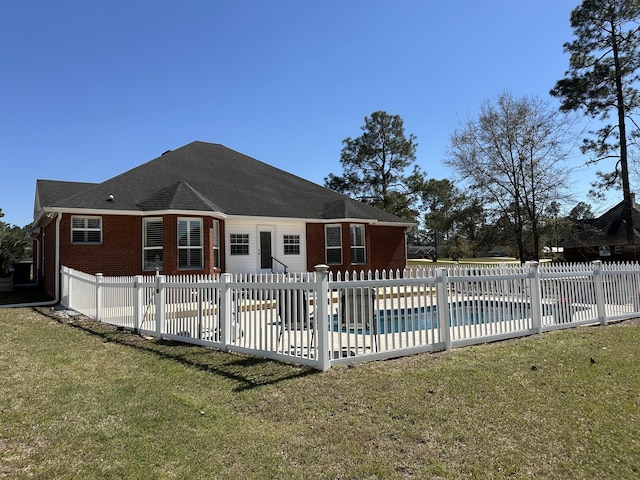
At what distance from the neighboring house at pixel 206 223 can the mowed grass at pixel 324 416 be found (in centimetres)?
795

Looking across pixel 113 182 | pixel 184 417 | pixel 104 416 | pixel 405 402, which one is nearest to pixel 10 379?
pixel 104 416

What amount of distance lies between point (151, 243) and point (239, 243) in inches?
149

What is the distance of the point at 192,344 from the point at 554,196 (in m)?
21.6

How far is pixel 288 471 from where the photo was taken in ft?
10.4

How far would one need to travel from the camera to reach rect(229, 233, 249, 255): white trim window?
56.5ft

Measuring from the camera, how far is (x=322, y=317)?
5738 millimetres

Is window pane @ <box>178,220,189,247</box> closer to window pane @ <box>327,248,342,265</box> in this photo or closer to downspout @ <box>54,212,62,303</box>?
downspout @ <box>54,212,62,303</box>

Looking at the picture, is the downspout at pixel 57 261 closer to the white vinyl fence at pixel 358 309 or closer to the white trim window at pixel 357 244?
the white vinyl fence at pixel 358 309

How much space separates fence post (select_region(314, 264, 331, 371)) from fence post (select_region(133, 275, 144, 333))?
4871 millimetres

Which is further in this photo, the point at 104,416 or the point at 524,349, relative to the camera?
the point at 524,349

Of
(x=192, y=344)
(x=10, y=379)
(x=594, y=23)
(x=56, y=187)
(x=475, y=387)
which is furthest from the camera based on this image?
(x=594, y=23)

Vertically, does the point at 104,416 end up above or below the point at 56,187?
below

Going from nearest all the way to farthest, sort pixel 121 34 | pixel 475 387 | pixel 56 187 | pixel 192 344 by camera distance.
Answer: pixel 475 387 → pixel 192 344 → pixel 121 34 → pixel 56 187

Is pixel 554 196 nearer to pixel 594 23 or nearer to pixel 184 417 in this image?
pixel 594 23
